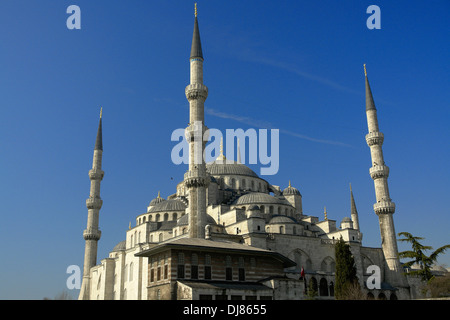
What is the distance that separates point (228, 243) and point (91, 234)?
2035 cm

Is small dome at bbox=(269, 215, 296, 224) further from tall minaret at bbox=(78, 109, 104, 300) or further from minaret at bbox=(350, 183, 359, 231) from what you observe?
tall minaret at bbox=(78, 109, 104, 300)

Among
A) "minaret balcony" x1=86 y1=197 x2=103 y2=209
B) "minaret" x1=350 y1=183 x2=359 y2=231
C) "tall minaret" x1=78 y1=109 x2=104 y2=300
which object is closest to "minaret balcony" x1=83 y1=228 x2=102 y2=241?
"tall minaret" x1=78 y1=109 x2=104 y2=300

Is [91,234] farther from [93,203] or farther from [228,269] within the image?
[228,269]

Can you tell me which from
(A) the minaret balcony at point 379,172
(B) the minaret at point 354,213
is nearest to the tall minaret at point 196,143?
(A) the minaret balcony at point 379,172

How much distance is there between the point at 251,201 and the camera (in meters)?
38.4

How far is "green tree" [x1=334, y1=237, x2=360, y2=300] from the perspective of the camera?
25.1 m

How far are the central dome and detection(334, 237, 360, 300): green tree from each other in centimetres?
1971

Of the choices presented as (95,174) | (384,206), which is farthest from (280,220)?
(95,174)

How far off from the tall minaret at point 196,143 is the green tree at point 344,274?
339 inches

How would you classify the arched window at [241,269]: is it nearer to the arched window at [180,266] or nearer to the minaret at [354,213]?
the arched window at [180,266]

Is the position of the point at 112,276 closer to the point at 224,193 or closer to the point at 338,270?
the point at 224,193

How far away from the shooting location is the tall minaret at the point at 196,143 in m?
27.9

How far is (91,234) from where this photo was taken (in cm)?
3919
